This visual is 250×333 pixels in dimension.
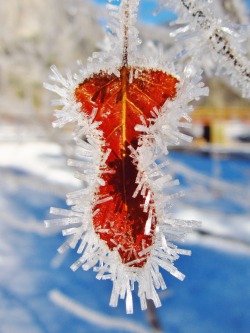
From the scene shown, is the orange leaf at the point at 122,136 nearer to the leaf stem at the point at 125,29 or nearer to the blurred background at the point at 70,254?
the leaf stem at the point at 125,29

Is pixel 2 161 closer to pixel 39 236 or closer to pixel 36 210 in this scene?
pixel 36 210

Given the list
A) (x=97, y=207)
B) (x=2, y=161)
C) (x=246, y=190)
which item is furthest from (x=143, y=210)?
(x=2, y=161)

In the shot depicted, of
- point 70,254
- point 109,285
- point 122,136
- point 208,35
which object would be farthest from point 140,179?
point 70,254

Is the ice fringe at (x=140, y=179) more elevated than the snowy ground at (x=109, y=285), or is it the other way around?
the ice fringe at (x=140, y=179)

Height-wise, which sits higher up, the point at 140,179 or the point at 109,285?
the point at 140,179

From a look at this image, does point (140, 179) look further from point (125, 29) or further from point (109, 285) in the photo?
point (109, 285)

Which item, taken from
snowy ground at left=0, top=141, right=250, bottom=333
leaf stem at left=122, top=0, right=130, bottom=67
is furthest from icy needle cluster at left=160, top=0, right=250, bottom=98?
snowy ground at left=0, top=141, right=250, bottom=333

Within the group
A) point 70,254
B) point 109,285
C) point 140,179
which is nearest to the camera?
point 140,179

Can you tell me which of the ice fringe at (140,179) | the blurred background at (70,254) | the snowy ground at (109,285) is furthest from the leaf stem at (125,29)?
the snowy ground at (109,285)
